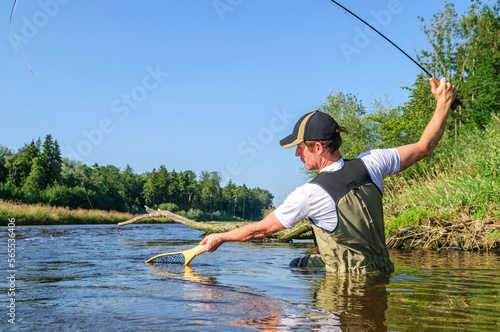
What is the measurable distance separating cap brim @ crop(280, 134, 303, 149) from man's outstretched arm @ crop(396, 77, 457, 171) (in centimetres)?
104

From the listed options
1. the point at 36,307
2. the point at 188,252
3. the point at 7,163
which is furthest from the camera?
the point at 7,163

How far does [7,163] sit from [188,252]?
7744 centimetres

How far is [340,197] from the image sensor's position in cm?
359

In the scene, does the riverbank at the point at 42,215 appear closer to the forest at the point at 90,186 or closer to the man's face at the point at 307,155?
the forest at the point at 90,186

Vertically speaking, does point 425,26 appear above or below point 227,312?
above

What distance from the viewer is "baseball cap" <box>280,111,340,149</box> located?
3.71 m

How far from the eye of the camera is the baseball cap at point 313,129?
12.2 ft

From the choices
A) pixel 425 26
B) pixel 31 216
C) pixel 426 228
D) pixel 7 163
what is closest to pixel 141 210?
pixel 7 163

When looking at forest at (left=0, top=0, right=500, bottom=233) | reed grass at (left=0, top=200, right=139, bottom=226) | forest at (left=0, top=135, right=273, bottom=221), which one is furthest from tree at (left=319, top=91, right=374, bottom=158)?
reed grass at (left=0, top=200, right=139, bottom=226)

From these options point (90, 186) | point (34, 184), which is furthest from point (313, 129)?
point (90, 186)

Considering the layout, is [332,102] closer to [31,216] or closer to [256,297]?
[31,216]

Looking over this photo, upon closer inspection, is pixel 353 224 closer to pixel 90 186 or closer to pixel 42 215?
pixel 42 215

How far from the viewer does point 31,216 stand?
32125mm

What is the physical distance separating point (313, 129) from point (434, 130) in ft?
3.88
